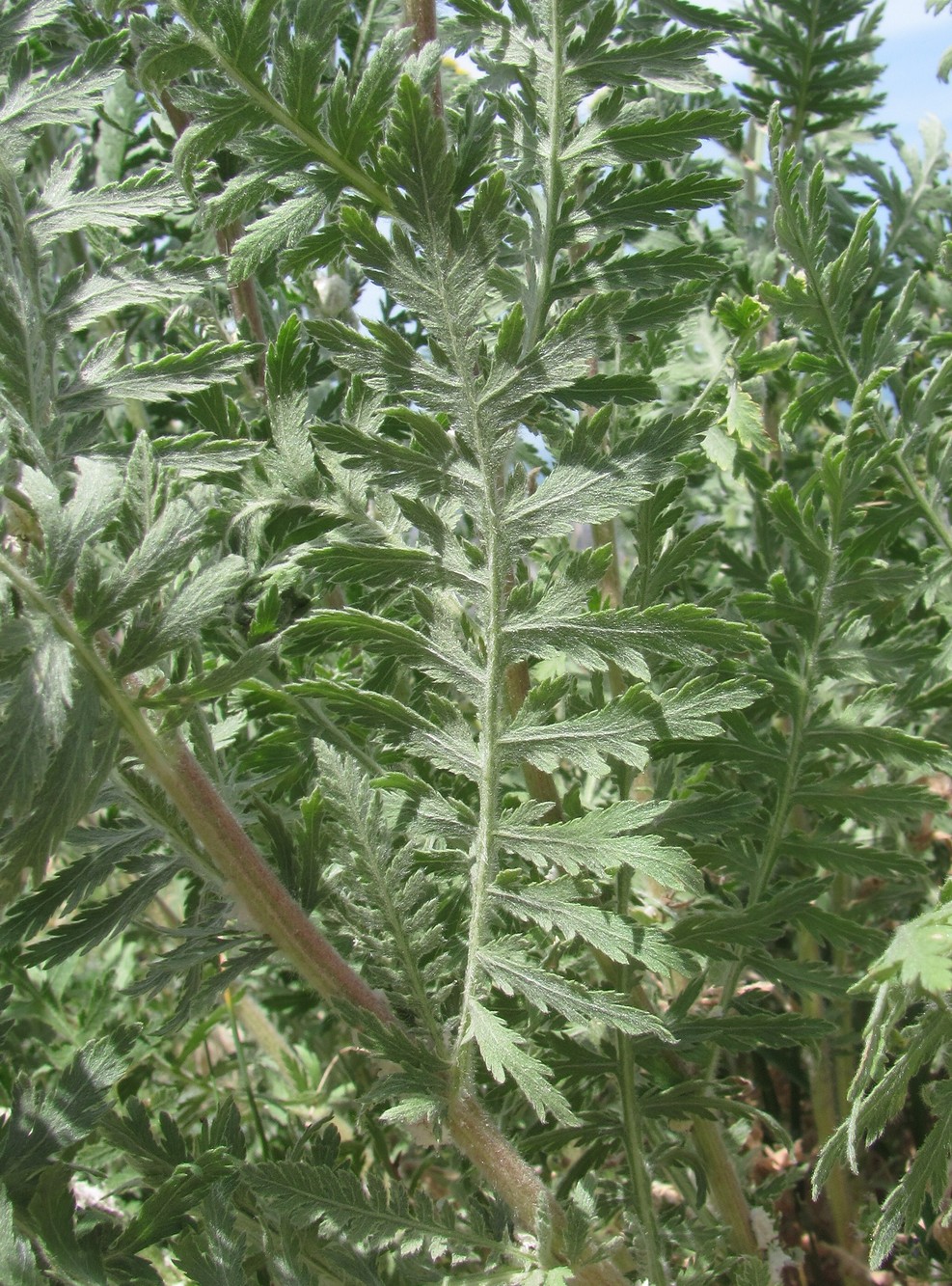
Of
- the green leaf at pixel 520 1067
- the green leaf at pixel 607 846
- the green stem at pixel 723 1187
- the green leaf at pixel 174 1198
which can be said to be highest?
the green leaf at pixel 607 846

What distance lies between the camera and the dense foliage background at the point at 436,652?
2.31 ft

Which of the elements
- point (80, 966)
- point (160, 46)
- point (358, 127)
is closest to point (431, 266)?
point (358, 127)

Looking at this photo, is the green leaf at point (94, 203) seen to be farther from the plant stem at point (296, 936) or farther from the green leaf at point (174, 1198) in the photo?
the green leaf at point (174, 1198)

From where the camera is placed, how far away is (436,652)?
775 mm

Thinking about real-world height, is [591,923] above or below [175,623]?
below

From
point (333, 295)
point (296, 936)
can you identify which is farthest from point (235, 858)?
point (333, 295)

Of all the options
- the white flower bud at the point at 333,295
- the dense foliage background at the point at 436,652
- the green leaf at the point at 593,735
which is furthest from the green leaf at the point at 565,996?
the white flower bud at the point at 333,295

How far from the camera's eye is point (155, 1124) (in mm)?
1336

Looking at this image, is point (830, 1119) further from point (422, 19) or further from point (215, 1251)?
point (422, 19)

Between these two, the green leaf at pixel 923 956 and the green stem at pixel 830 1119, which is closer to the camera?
the green leaf at pixel 923 956

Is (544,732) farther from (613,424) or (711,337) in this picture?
(711,337)

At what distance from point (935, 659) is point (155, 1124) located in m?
0.94

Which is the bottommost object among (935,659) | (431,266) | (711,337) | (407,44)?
(935,659)

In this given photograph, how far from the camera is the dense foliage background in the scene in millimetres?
705
